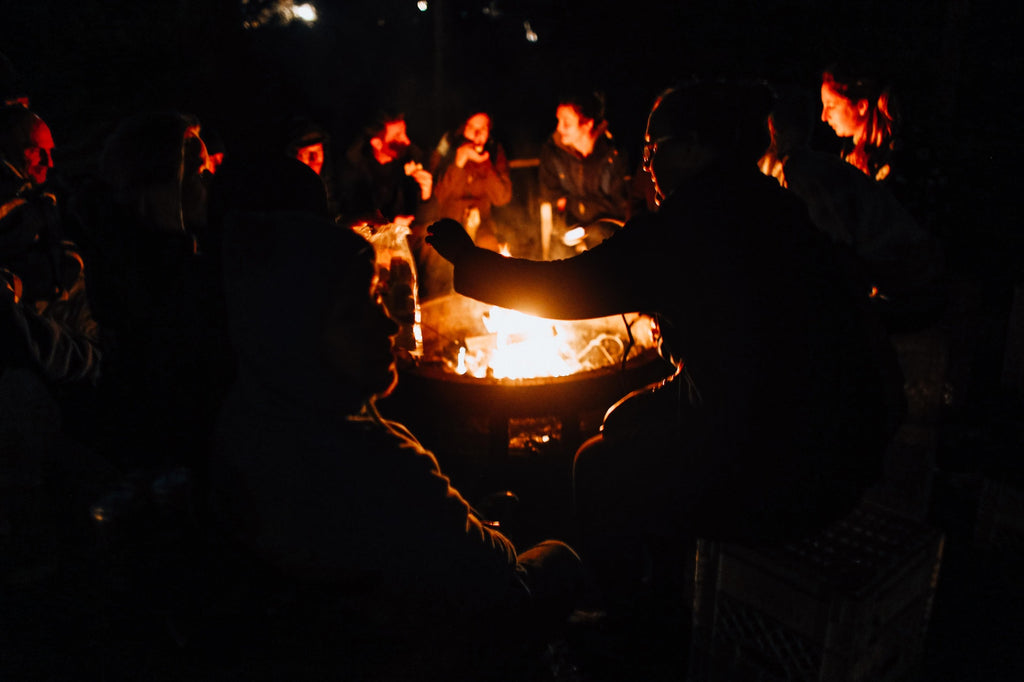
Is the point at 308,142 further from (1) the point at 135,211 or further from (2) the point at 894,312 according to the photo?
(2) the point at 894,312

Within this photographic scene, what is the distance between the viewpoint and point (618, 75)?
1226 centimetres

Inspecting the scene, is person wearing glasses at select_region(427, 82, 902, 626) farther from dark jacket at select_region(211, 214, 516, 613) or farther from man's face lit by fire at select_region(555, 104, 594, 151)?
man's face lit by fire at select_region(555, 104, 594, 151)

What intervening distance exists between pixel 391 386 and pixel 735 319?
1.14 metres

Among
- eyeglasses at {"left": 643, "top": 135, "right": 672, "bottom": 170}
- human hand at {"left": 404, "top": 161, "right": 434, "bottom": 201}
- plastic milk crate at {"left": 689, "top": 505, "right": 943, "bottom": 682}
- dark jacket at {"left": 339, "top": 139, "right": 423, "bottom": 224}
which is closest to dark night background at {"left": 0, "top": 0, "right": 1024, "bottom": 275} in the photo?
dark jacket at {"left": 339, "top": 139, "right": 423, "bottom": 224}

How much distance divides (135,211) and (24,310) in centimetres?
69

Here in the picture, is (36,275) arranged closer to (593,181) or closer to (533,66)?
(593,181)

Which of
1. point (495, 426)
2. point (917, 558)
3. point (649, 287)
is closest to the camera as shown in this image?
point (649, 287)

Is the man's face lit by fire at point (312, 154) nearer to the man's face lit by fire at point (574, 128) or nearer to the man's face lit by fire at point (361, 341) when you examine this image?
the man's face lit by fire at point (574, 128)

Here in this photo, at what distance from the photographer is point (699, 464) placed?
240 centimetres

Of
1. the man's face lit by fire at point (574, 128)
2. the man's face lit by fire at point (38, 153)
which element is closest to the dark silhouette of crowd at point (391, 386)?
the man's face lit by fire at point (38, 153)

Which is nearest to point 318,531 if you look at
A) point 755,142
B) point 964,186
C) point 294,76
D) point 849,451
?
point 849,451

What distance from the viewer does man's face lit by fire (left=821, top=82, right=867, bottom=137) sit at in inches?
185

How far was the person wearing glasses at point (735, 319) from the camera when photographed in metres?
Answer: 2.17

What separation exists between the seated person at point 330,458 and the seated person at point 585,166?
242 inches
